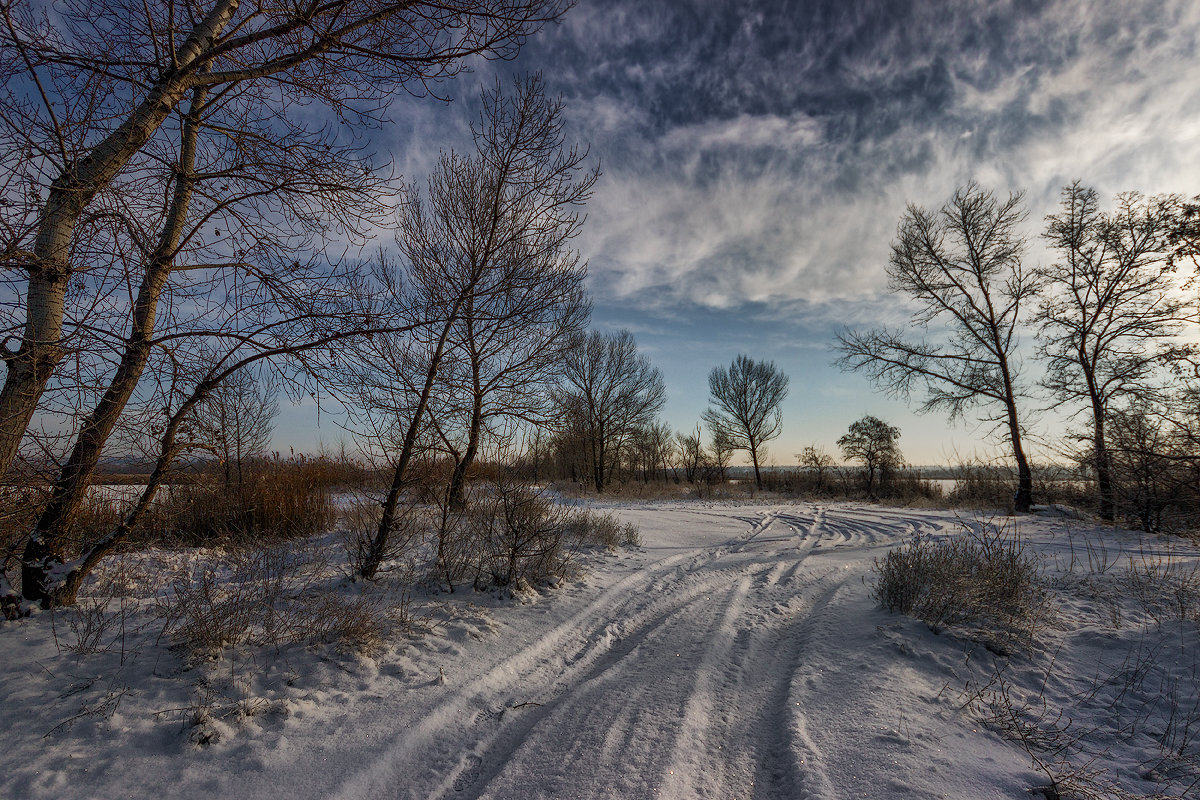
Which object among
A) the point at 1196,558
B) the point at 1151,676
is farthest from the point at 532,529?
the point at 1196,558

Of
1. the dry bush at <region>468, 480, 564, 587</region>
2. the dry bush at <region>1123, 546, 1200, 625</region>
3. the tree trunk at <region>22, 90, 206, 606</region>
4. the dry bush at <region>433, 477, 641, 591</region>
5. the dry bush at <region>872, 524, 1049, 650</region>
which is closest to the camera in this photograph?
the tree trunk at <region>22, 90, 206, 606</region>

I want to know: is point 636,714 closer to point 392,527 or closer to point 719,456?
point 392,527

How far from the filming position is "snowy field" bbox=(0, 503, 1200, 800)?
7.25 feet

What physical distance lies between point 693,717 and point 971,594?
116 inches

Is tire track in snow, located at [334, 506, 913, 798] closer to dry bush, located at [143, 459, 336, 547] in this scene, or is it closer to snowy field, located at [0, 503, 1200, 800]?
snowy field, located at [0, 503, 1200, 800]

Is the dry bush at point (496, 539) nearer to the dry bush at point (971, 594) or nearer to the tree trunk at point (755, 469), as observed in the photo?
the dry bush at point (971, 594)

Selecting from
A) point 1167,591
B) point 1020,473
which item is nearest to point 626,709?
point 1167,591

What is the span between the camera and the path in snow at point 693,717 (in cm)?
225

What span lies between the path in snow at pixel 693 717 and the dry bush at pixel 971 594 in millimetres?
447

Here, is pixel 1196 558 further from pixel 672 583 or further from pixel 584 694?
pixel 584 694

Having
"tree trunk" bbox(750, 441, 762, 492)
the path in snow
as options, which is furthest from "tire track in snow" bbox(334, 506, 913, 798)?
"tree trunk" bbox(750, 441, 762, 492)

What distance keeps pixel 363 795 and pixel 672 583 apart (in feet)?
14.0

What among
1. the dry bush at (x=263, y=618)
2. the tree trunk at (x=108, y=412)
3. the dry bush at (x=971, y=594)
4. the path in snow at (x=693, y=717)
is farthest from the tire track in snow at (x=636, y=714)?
the tree trunk at (x=108, y=412)

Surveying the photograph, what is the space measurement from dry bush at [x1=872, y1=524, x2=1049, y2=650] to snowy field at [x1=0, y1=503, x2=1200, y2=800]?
171 mm
